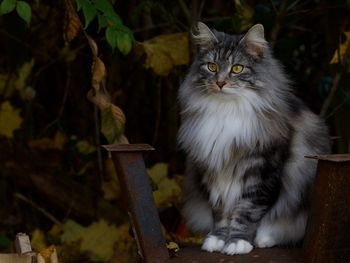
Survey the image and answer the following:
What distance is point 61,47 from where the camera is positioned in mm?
4402

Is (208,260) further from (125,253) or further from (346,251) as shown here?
(125,253)

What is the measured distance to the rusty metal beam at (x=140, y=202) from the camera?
2.38 m

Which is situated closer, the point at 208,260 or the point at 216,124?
the point at 208,260

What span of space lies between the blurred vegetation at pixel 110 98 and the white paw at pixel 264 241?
1016mm

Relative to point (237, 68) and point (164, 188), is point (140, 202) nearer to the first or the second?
point (237, 68)

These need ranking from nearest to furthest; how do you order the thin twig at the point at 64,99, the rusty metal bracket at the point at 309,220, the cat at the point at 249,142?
the rusty metal bracket at the point at 309,220
the cat at the point at 249,142
the thin twig at the point at 64,99

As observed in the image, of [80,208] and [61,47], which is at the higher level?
[61,47]

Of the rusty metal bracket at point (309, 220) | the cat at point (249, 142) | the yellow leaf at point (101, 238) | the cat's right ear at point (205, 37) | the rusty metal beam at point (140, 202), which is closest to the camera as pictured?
the rusty metal bracket at point (309, 220)

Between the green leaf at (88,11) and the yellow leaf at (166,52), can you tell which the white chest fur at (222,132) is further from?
the yellow leaf at (166,52)

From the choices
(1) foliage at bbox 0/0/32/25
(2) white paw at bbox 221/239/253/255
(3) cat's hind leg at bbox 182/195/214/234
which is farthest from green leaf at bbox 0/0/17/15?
(2) white paw at bbox 221/239/253/255

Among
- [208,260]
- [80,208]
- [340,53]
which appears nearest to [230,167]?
[208,260]

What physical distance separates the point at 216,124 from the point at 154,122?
1.82m

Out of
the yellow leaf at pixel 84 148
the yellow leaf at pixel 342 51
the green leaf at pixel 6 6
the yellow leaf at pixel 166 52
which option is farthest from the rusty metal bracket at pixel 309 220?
the yellow leaf at pixel 84 148

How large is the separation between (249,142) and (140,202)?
1.58 feet
